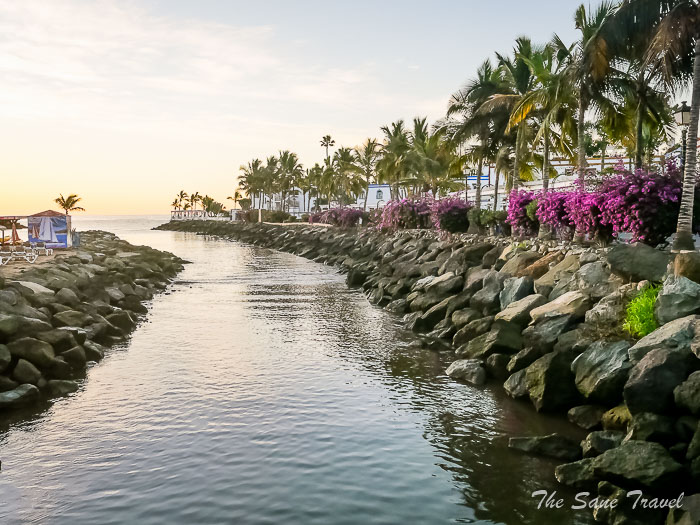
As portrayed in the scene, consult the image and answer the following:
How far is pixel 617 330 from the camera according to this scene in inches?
547

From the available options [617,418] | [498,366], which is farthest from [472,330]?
[617,418]

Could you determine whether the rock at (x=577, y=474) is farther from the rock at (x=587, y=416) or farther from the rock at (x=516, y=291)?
the rock at (x=516, y=291)

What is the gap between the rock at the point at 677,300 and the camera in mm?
12570

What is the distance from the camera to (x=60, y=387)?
14.9 m

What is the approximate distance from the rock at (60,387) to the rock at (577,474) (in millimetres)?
10968

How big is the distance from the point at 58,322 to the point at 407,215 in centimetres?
3140

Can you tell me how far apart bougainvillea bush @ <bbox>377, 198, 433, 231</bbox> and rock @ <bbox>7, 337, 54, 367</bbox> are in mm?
31541

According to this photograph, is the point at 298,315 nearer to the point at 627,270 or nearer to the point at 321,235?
the point at 627,270

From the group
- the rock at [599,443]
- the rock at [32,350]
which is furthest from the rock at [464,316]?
the rock at [32,350]

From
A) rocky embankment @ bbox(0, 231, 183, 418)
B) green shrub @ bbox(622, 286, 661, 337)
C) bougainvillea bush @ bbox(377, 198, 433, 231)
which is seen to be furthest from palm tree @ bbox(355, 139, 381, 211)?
green shrub @ bbox(622, 286, 661, 337)

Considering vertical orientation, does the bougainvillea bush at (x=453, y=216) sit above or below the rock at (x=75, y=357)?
above

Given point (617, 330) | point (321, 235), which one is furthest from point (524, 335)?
point (321, 235)

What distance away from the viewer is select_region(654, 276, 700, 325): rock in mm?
12570

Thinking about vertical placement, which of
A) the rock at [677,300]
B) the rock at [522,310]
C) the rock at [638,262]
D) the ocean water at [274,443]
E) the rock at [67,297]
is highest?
the rock at [638,262]
